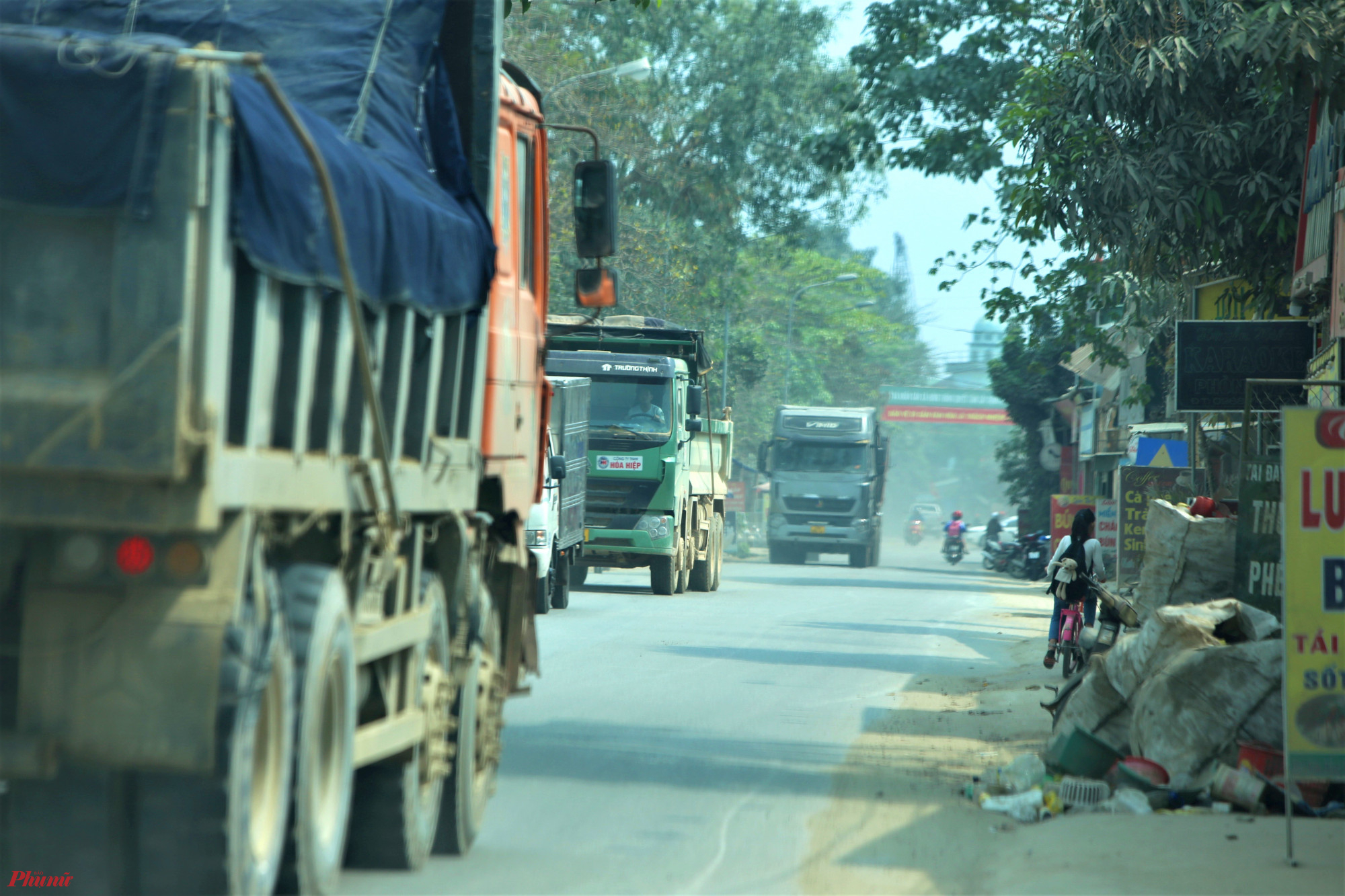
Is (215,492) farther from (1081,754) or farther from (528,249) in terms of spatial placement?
(1081,754)

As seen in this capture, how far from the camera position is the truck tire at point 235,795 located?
4176 millimetres

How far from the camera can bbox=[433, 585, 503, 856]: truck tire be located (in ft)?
21.6

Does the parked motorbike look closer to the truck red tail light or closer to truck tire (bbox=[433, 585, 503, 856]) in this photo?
truck tire (bbox=[433, 585, 503, 856])

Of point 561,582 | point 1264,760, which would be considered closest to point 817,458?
point 561,582

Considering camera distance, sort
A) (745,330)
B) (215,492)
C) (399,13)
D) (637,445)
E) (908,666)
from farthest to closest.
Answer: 1. (745,330)
2. (637,445)
3. (908,666)
4. (399,13)
5. (215,492)

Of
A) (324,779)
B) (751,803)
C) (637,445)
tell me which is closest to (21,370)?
(324,779)

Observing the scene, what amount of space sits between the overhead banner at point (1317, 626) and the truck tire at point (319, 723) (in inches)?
158

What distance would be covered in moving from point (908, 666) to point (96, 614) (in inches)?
492

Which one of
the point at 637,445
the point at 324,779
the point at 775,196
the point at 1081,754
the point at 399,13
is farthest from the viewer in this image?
the point at 775,196

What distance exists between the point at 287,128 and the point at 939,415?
329 feet

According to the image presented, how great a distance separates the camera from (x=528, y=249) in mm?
7910

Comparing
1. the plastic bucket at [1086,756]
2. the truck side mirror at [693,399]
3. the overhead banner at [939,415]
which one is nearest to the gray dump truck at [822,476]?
the truck side mirror at [693,399]

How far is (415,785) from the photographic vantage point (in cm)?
597

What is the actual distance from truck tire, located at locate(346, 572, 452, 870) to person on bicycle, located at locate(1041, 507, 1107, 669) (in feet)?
31.0
